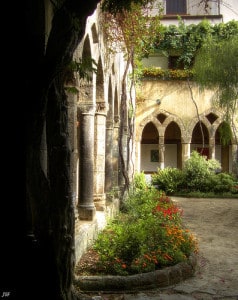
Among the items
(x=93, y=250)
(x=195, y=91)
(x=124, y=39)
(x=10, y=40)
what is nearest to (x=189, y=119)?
(x=195, y=91)

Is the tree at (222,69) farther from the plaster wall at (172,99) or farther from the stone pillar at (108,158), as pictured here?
the stone pillar at (108,158)

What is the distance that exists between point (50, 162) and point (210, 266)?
11.5ft

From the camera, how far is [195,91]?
59.6 feet

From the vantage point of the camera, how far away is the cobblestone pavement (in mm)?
4035

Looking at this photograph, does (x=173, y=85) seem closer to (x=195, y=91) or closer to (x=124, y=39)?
(x=195, y=91)

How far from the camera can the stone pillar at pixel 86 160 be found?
20.9 ft

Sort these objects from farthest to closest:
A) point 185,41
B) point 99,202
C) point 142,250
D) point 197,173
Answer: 1. point 185,41
2. point 197,173
3. point 99,202
4. point 142,250

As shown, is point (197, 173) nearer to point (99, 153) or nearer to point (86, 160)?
point (99, 153)

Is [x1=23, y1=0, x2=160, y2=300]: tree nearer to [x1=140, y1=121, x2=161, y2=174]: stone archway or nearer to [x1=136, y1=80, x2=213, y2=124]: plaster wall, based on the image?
[x1=136, y1=80, x2=213, y2=124]: plaster wall

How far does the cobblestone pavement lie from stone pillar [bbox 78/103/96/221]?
192 cm

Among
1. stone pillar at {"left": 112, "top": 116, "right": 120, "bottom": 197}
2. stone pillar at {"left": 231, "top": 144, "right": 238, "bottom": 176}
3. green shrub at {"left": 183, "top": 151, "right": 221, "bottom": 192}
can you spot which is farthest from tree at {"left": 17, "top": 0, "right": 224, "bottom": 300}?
stone pillar at {"left": 231, "top": 144, "right": 238, "bottom": 176}

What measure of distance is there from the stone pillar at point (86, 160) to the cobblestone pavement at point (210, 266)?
1.92 meters

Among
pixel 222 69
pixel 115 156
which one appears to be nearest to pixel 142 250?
pixel 115 156

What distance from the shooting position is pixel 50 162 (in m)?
2.77
